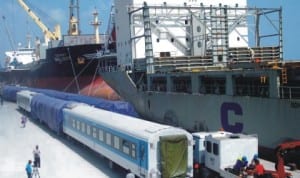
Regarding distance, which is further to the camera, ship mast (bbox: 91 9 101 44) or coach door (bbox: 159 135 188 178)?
ship mast (bbox: 91 9 101 44)

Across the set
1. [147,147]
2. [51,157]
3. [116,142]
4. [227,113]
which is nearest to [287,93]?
[227,113]

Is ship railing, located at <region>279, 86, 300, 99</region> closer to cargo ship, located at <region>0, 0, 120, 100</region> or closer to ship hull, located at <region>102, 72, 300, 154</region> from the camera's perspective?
ship hull, located at <region>102, 72, 300, 154</region>

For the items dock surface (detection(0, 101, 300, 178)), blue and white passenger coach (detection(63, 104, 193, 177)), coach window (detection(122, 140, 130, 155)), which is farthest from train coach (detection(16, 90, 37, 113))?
coach window (detection(122, 140, 130, 155))

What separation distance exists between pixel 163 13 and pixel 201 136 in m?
21.3

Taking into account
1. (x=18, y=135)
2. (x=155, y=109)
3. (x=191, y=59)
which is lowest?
(x=18, y=135)

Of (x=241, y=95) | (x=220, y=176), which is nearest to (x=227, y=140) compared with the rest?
(x=220, y=176)

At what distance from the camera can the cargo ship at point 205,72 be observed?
1958 centimetres

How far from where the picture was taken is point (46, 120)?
36375 mm

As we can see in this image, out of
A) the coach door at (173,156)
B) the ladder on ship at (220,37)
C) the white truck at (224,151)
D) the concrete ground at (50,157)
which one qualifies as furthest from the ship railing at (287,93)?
the ladder on ship at (220,37)

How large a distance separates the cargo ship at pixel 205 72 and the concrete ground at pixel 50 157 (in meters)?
6.80

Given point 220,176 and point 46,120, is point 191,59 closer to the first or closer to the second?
point 46,120

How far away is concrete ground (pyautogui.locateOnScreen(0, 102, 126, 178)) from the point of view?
20969 mm

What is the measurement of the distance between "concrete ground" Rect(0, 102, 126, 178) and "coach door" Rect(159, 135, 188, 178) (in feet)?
14.0

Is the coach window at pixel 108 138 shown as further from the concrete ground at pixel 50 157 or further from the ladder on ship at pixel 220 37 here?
the ladder on ship at pixel 220 37
